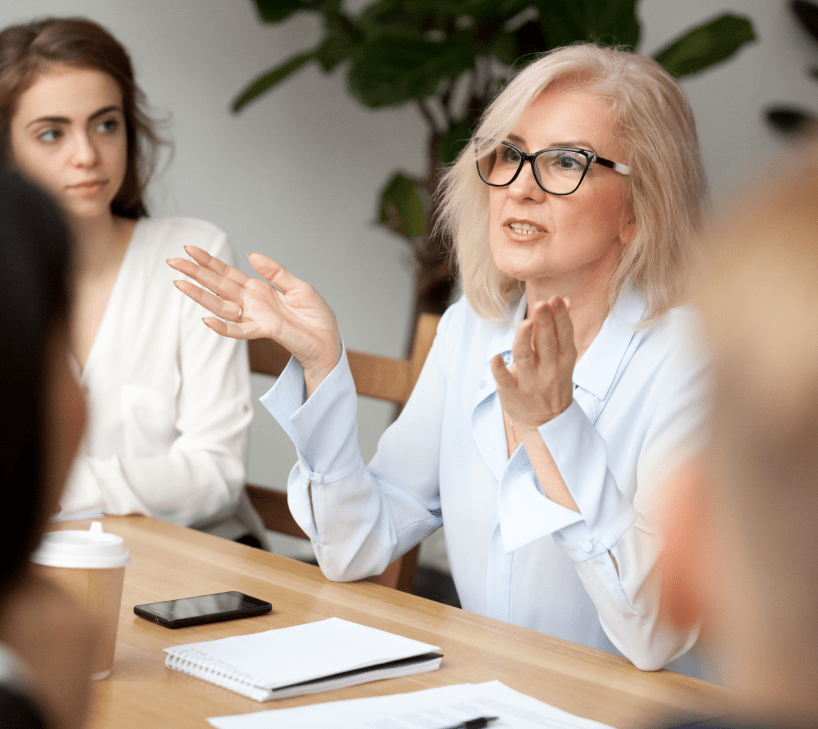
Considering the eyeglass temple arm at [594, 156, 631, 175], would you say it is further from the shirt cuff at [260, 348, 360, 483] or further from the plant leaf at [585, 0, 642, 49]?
the plant leaf at [585, 0, 642, 49]

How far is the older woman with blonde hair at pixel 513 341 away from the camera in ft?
4.26

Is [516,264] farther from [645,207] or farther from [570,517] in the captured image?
[570,517]

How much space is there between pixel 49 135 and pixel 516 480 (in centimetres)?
132

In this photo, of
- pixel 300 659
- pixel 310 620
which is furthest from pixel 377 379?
pixel 300 659

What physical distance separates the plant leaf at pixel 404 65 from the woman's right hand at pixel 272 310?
1458 millimetres

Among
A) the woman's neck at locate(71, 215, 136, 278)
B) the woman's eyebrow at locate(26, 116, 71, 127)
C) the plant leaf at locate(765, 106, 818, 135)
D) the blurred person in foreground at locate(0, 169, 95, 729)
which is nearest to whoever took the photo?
the blurred person in foreground at locate(0, 169, 95, 729)

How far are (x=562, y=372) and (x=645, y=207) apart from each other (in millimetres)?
480

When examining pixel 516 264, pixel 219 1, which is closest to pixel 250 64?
pixel 219 1

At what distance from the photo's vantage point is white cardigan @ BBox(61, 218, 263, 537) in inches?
68.9

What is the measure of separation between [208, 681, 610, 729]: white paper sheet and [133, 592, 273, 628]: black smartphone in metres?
0.24

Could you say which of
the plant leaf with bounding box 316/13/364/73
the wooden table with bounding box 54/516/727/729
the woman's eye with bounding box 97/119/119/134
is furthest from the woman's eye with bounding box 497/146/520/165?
the plant leaf with bounding box 316/13/364/73

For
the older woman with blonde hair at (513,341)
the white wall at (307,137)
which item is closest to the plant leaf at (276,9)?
the white wall at (307,137)

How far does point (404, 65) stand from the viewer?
8.73ft

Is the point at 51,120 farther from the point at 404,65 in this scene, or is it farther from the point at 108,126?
the point at 404,65
